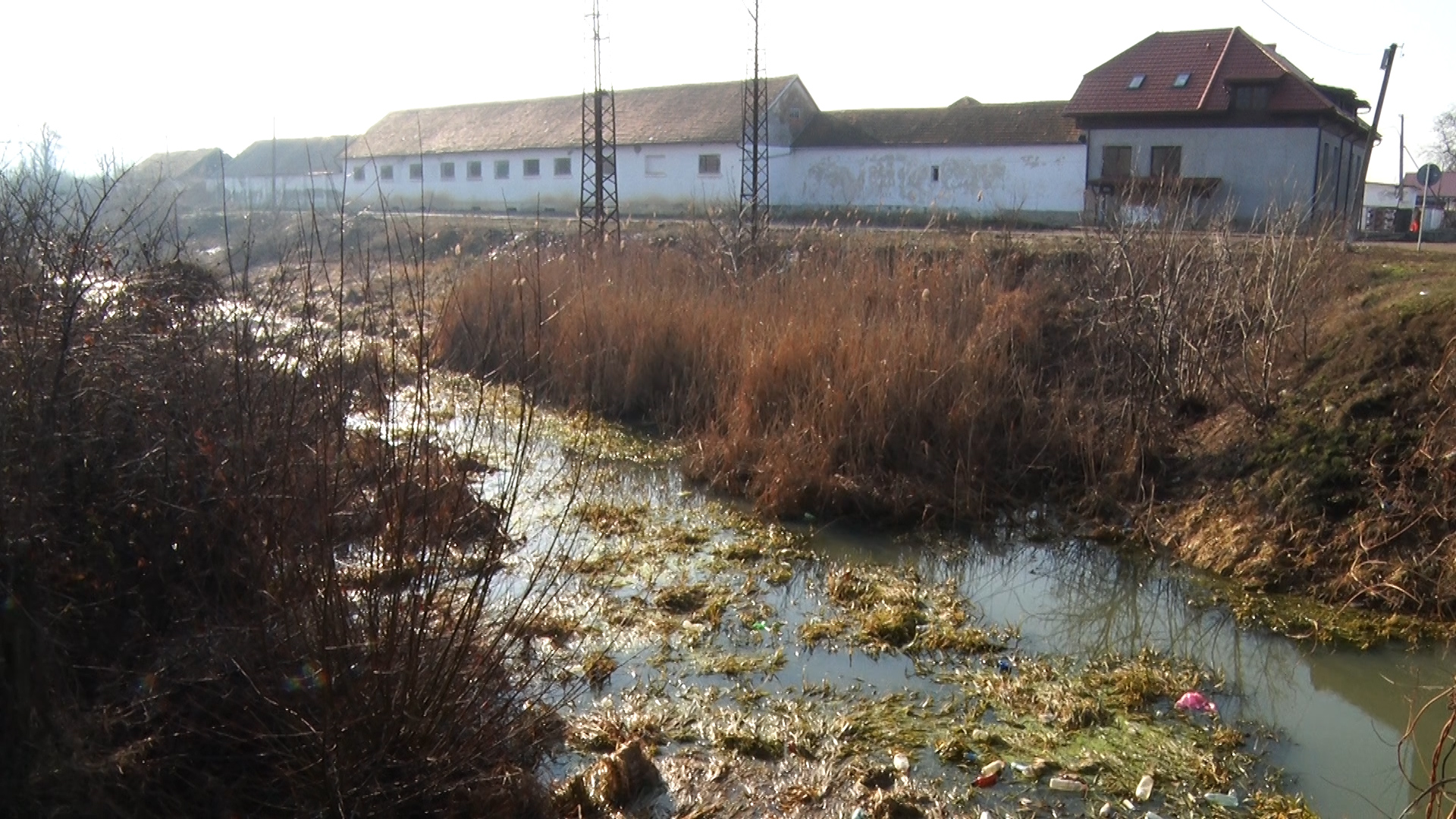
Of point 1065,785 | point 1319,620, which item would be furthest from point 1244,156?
point 1065,785

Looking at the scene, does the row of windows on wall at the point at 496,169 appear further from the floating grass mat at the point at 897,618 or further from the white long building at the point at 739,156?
the floating grass mat at the point at 897,618

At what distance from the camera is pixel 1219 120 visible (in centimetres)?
2788

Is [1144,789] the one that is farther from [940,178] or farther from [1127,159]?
[940,178]

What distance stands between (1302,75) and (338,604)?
30411mm

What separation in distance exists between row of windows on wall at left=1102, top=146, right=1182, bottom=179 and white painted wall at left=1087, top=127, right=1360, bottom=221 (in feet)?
0.37

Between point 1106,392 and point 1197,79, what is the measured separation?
21.8 metres

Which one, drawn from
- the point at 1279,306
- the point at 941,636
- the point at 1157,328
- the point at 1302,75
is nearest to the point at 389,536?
the point at 941,636

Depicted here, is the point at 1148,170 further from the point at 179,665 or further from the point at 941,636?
the point at 179,665

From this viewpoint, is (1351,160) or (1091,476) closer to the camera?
(1091,476)

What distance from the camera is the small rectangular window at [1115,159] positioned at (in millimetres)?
28859

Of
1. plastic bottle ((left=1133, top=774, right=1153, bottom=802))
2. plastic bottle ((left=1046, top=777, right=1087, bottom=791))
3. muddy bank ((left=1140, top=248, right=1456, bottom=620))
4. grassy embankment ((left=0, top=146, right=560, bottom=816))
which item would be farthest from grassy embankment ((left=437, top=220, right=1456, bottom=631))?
grassy embankment ((left=0, top=146, right=560, bottom=816))

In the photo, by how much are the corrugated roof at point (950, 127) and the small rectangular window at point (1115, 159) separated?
3.27ft

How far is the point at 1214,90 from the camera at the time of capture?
92.3 ft

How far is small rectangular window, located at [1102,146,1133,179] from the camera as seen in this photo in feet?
94.7
